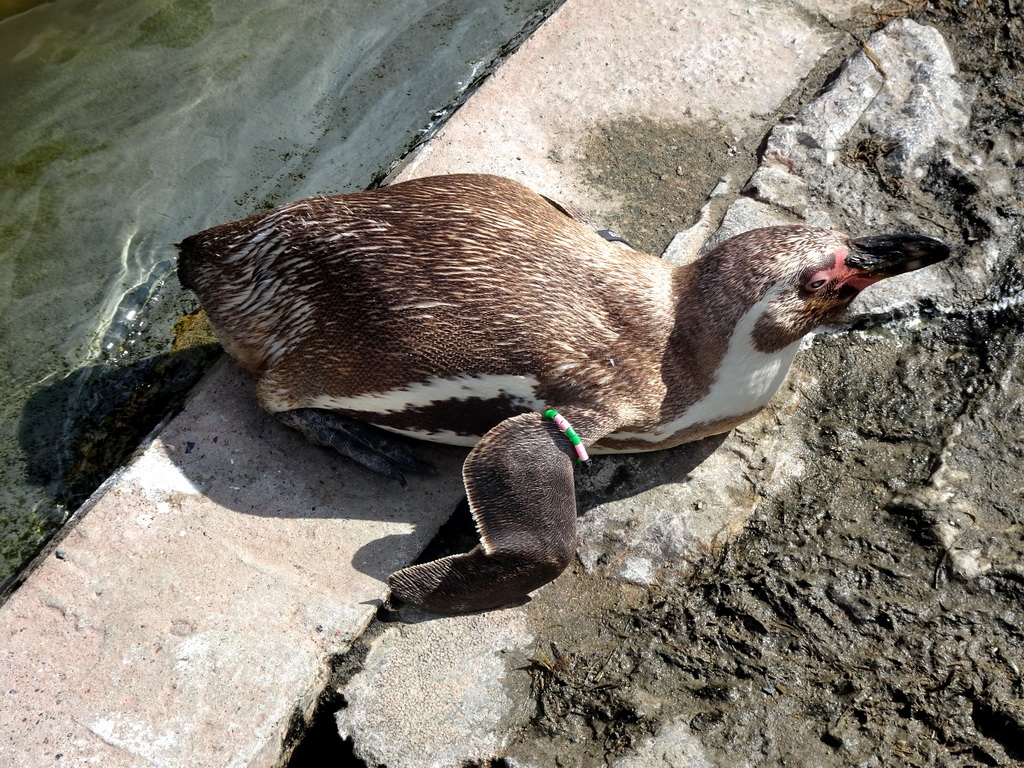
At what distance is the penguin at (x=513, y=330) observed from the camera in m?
3.52

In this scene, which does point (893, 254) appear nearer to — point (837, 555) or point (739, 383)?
point (739, 383)

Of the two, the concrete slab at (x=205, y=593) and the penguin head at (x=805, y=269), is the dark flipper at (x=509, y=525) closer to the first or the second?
the concrete slab at (x=205, y=593)

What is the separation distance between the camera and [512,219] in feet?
12.4

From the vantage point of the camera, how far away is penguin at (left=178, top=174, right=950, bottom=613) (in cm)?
352

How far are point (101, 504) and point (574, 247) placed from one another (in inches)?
84.2

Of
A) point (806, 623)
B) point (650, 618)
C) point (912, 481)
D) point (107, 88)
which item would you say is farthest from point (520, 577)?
point (107, 88)

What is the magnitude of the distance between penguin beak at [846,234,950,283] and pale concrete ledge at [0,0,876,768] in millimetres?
1173

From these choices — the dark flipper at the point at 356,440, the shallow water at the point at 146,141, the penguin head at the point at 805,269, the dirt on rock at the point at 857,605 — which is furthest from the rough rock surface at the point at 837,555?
the shallow water at the point at 146,141

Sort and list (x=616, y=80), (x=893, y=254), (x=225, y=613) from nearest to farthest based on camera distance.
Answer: (x=225, y=613), (x=893, y=254), (x=616, y=80)

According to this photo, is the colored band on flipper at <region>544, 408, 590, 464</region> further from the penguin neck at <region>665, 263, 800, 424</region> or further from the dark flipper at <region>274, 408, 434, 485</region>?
the dark flipper at <region>274, 408, 434, 485</region>

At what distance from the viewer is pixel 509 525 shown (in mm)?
3424

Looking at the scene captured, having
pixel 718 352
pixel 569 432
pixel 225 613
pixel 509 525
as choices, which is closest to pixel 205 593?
pixel 225 613

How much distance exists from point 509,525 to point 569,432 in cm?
42

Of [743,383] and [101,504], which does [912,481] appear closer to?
[743,383]
